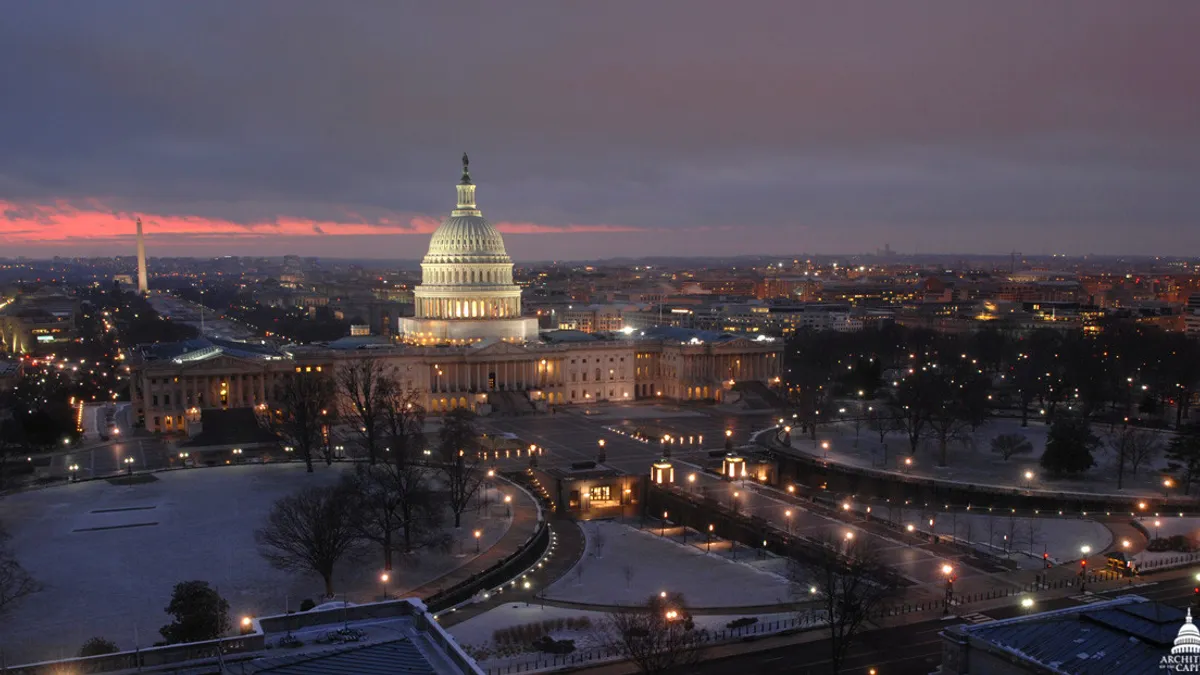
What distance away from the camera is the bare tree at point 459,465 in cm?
5634

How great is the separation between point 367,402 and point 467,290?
55.6 meters

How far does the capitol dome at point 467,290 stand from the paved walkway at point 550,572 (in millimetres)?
61982

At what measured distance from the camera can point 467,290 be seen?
4877 inches

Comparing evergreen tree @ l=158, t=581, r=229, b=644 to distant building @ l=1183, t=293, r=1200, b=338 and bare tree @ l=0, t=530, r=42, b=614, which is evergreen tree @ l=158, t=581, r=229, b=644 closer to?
bare tree @ l=0, t=530, r=42, b=614

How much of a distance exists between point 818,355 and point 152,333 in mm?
109288

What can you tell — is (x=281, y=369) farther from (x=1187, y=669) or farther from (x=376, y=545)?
(x=1187, y=669)

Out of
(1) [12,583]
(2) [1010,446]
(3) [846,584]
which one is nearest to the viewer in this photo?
(3) [846,584]

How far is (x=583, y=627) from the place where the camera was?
4056 centimetres

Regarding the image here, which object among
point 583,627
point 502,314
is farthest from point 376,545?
point 502,314

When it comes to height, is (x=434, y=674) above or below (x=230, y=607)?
above

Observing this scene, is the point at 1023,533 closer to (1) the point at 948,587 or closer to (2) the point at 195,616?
(1) the point at 948,587

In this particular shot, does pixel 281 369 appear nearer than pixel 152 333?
Yes

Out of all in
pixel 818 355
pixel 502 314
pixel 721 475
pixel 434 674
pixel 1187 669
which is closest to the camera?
pixel 434 674

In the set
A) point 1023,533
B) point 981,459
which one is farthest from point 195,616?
point 981,459
